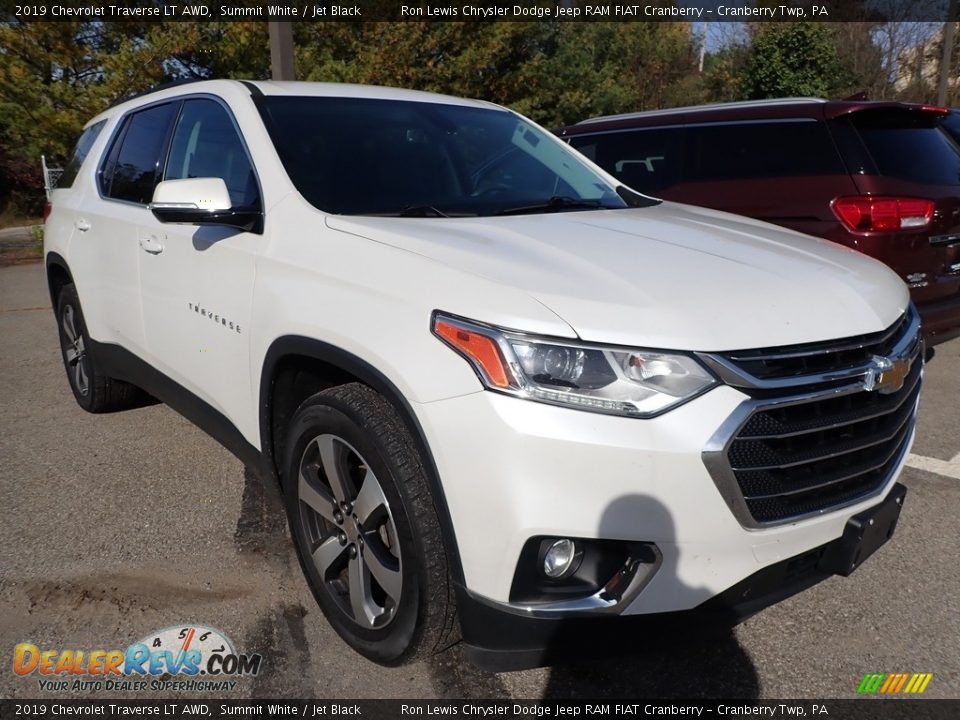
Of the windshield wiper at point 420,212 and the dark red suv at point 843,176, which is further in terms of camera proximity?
the dark red suv at point 843,176

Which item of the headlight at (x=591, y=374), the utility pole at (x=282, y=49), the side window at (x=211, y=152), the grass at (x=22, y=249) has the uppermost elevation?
the utility pole at (x=282, y=49)

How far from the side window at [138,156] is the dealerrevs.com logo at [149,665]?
1.95m

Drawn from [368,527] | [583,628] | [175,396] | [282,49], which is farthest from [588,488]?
[282,49]

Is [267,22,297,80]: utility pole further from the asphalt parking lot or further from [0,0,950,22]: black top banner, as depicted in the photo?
the asphalt parking lot

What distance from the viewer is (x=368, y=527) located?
7.21 feet

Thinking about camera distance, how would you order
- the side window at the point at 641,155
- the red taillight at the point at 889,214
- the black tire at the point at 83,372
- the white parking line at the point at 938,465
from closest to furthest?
the white parking line at the point at 938,465, the red taillight at the point at 889,214, the black tire at the point at 83,372, the side window at the point at 641,155

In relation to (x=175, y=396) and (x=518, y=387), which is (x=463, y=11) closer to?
(x=175, y=396)

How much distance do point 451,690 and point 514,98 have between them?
17155mm

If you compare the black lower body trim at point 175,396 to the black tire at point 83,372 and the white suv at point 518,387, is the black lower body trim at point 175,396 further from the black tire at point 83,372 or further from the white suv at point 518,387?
the black tire at point 83,372

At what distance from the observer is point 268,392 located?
252cm

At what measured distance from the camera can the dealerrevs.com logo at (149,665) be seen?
89.7 inches

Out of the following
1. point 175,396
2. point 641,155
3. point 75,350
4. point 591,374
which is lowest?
point 75,350

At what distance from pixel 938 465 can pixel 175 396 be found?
362 centimetres

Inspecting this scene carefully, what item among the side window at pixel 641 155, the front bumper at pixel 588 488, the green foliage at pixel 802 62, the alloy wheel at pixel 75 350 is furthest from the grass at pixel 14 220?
the front bumper at pixel 588 488
